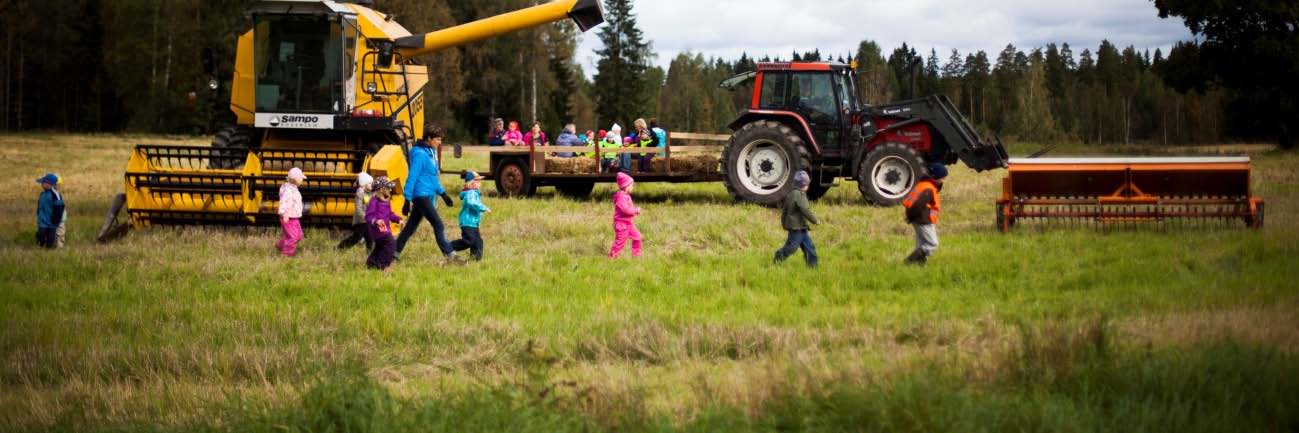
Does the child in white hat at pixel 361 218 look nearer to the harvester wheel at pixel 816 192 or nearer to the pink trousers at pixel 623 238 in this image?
the pink trousers at pixel 623 238

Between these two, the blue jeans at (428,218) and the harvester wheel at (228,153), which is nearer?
the blue jeans at (428,218)

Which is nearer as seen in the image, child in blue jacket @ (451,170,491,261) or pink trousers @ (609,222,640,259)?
child in blue jacket @ (451,170,491,261)

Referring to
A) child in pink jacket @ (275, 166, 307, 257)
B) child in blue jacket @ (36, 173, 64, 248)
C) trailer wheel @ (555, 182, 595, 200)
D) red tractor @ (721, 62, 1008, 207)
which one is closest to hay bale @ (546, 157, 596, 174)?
trailer wheel @ (555, 182, 595, 200)

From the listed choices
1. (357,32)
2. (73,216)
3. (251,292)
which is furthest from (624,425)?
(73,216)

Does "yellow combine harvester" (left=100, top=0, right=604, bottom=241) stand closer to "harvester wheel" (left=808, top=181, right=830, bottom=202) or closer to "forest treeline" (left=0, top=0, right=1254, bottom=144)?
"harvester wheel" (left=808, top=181, right=830, bottom=202)

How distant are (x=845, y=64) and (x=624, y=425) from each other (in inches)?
633

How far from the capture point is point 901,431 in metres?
6.42

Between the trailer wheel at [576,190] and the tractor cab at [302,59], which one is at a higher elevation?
the tractor cab at [302,59]

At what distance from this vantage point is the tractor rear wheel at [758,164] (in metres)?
21.9

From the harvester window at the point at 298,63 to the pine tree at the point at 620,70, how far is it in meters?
59.9

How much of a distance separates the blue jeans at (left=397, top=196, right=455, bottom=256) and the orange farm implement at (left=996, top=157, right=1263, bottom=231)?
22.7ft

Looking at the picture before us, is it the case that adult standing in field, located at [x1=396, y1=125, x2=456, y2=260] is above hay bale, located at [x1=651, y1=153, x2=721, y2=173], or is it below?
below

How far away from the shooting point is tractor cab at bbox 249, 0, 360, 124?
19203mm

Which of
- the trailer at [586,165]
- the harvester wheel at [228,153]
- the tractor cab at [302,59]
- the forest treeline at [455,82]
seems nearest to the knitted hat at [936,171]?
the trailer at [586,165]
